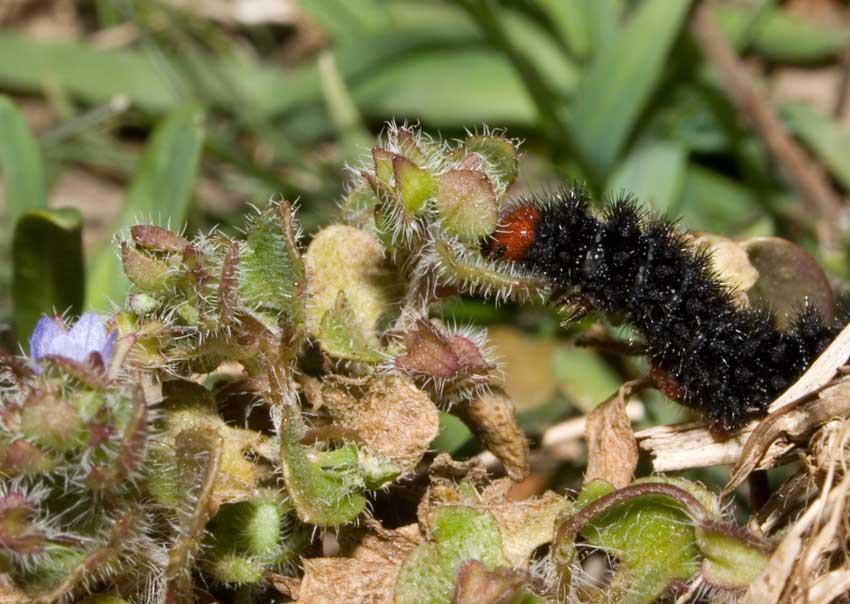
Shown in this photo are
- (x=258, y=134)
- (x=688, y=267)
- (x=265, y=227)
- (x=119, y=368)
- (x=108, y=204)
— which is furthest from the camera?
(x=108, y=204)

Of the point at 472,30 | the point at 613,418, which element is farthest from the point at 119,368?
the point at 472,30

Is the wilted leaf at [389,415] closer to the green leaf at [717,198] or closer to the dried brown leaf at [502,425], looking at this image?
the dried brown leaf at [502,425]

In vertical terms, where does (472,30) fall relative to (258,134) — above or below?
above

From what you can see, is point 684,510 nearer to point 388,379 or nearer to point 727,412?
point 727,412

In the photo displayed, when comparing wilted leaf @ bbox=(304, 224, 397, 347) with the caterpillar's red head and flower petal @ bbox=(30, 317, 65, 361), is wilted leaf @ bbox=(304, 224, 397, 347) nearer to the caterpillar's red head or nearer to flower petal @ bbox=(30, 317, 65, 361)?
the caterpillar's red head

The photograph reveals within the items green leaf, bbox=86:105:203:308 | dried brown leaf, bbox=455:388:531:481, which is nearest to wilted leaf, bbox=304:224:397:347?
dried brown leaf, bbox=455:388:531:481

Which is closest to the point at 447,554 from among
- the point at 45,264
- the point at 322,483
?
the point at 322,483

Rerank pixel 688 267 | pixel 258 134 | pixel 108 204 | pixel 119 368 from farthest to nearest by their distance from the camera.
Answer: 1. pixel 108 204
2. pixel 258 134
3. pixel 688 267
4. pixel 119 368
